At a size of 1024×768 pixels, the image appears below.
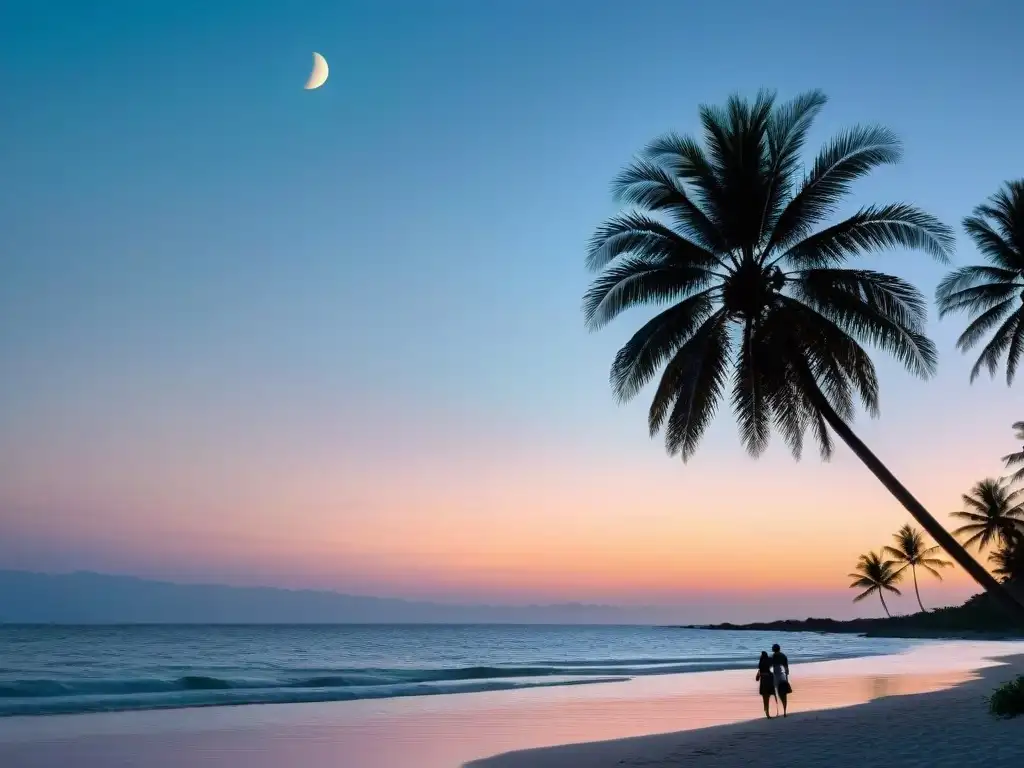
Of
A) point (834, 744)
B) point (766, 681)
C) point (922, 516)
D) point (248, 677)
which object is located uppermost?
point (922, 516)

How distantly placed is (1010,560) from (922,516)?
2256 inches

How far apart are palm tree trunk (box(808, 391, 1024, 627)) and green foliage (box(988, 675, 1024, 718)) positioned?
1.89 meters

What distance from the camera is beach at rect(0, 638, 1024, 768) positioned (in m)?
12.9

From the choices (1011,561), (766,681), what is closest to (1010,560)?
(1011,561)

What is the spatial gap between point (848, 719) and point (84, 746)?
14511 millimetres

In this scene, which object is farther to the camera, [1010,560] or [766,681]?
[1010,560]

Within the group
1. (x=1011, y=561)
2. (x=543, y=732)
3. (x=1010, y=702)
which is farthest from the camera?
(x=1011, y=561)

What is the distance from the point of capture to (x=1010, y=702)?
542 inches

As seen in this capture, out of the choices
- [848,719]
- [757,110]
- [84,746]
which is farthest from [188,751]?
[757,110]

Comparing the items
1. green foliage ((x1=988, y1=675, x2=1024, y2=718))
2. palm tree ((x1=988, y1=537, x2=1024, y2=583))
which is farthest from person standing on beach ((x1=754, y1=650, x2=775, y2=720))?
palm tree ((x1=988, y1=537, x2=1024, y2=583))

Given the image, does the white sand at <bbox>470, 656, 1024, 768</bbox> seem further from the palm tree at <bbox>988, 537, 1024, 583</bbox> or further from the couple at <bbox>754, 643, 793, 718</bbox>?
the palm tree at <bbox>988, 537, 1024, 583</bbox>

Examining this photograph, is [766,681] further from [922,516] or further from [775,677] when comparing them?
[922,516]

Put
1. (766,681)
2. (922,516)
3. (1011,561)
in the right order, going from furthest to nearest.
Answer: (1011,561) → (766,681) → (922,516)

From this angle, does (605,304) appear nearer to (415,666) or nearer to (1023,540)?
(415,666)
